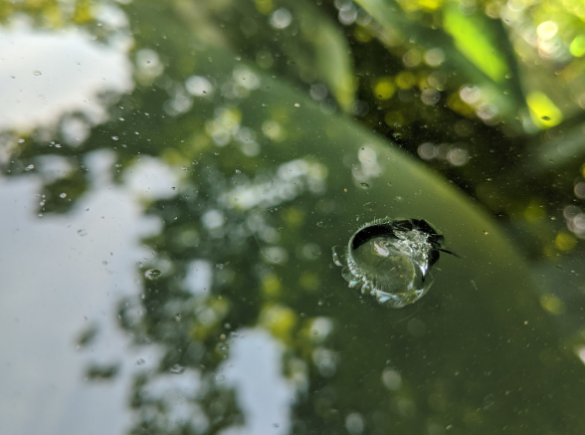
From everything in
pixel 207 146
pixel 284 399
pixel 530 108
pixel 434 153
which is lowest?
pixel 284 399

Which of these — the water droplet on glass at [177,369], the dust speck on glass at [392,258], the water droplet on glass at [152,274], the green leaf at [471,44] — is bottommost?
the water droplet on glass at [177,369]

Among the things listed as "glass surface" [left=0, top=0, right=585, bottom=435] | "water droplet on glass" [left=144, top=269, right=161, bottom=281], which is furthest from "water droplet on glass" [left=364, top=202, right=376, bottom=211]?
"water droplet on glass" [left=144, top=269, right=161, bottom=281]

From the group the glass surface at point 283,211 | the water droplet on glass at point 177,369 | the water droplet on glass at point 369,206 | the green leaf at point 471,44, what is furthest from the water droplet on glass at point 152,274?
the green leaf at point 471,44

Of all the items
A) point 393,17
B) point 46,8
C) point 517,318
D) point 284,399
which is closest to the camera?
point 284,399

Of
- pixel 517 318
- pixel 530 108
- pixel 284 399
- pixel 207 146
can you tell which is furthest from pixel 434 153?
pixel 284 399

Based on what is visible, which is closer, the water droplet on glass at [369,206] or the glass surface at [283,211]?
the glass surface at [283,211]

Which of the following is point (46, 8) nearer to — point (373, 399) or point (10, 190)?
point (10, 190)

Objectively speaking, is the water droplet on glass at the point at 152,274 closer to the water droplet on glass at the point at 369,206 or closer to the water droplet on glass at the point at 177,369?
the water droplet on glass at the point at 177,369

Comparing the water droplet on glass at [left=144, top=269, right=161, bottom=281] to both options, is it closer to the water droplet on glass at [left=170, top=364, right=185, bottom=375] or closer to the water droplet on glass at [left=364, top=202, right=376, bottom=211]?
the water droplet on glass at [left=170, top=364, right=185, bottom=375]
